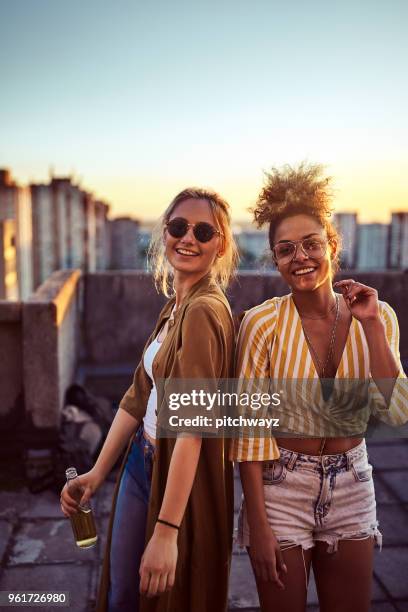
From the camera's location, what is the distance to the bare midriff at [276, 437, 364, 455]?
79.0 inches

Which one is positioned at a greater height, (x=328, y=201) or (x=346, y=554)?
(x=328, y=201)

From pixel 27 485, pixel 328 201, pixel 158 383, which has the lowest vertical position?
pixel 27 485

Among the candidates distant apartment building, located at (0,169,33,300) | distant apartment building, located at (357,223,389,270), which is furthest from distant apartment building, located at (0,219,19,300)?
distant apartment building, located at (357,223,389,270)

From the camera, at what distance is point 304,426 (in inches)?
79.8

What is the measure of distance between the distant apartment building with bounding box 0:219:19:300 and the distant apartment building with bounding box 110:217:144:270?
34.0 feet

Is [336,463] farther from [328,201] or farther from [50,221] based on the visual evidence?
[50,221]

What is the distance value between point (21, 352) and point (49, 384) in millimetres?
424

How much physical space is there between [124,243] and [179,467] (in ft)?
57.4

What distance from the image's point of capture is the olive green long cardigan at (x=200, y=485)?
1854mm

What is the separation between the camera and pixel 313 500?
198 cm

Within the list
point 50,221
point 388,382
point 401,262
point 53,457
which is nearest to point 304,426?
point 388,382

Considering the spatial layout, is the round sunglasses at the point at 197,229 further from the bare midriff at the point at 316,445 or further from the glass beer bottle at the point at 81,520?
the glass beer bottle at the point at 81,520

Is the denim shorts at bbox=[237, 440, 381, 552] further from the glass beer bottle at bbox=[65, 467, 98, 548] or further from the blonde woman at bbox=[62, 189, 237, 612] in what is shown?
the glass beer bottle at bbox=[65, 467, 98, 548]

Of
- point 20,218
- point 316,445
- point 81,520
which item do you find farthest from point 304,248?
point 20,218
